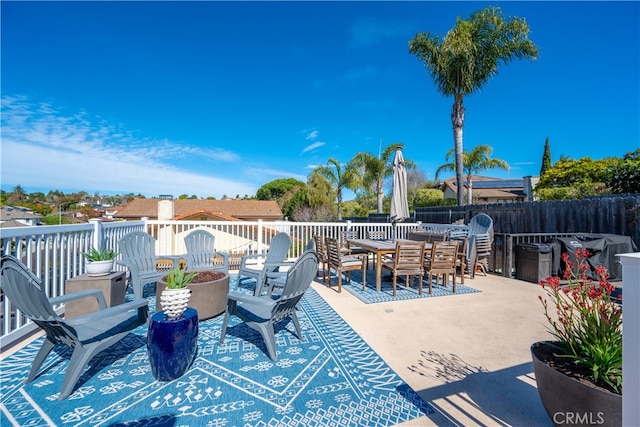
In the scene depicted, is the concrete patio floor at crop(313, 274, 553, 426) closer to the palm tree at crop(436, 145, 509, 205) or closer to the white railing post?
the white railing post

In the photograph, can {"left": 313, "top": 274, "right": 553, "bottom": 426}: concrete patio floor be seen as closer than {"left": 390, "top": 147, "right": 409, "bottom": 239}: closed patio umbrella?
Yes

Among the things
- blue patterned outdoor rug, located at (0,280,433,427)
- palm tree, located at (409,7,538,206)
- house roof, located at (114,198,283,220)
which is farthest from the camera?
house roof, located at (114,198,283,220)

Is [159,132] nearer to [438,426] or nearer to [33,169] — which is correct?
[33,169]

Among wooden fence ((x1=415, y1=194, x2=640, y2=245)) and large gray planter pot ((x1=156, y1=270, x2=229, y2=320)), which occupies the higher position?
wooden fence ((x1=415, y1=194, x2=640, y2=245))

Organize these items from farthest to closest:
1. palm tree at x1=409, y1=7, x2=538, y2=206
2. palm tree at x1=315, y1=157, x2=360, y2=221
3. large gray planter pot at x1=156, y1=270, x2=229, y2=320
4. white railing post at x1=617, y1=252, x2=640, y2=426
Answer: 1. palm tree at x1=315, y1=157, x2=360, y2=221
2. palm tree at x1=409, y1=7, x2=538, y2=206
3. large gray planter pot at x1=156, y1=270, x2=229, y2=320
4. white railing post at x1=617, y1=252, x2=640, y2=426

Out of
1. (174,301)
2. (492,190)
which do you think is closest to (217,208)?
(174,301)

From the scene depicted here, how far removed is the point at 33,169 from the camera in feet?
50.4

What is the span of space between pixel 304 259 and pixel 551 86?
53.3ft

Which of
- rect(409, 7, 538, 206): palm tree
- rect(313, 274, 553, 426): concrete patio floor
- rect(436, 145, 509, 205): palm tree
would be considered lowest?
rect(313, 274, 553, 426): concrete patio floor

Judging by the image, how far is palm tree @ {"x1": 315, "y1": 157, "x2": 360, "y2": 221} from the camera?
19.1m

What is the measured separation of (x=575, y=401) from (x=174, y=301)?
2541 mm

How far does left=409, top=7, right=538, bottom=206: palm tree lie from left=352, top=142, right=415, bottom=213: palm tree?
6065 millimetres

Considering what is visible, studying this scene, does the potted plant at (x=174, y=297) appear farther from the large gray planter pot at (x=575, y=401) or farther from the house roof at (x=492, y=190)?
the house roof at (x=492, y=190)

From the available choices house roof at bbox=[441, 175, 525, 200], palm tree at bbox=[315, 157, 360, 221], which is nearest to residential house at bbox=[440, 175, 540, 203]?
house roof at bbox=[441, 175, 525, 200]
